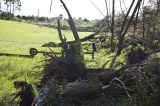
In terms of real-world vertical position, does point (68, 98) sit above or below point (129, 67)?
below

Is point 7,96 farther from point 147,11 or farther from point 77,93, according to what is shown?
point 147,11

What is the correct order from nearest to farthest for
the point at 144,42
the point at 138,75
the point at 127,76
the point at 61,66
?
the point at 138,75 → the point at 127,76 → the point at 61,66 → the point at 144,42

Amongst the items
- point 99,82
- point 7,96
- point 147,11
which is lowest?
point 7,96

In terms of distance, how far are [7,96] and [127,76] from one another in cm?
320

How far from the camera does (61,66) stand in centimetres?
865

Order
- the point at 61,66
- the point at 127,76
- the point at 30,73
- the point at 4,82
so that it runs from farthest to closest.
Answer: the point at 30,73 → the point at 4,82 → the point at 61,66 → the point at 127,76

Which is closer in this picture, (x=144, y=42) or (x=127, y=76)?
(x=127, y=76)

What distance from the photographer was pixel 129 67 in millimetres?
7512

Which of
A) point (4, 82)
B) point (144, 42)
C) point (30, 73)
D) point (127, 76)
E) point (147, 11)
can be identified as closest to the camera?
point (127, 76)

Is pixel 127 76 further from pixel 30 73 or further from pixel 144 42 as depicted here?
pixel 144 42

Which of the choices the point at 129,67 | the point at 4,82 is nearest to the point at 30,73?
the point at 4,82

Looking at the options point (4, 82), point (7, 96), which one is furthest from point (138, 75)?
point (4, 82)

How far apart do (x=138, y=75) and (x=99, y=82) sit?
0.80 meters

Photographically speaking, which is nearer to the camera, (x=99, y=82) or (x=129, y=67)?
(x=99, y=82)
